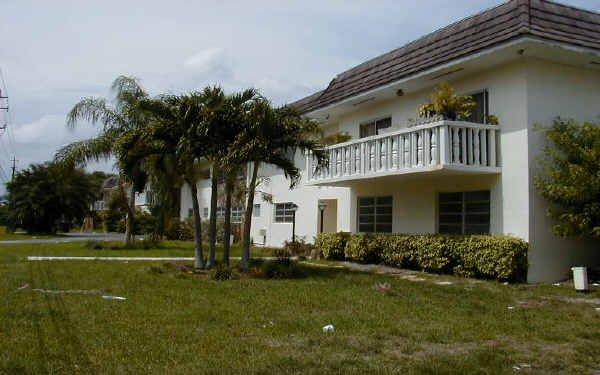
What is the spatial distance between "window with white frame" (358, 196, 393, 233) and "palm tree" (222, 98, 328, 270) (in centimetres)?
424

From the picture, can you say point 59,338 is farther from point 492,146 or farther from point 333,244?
point 333,244

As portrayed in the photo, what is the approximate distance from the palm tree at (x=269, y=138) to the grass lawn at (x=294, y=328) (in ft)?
9.25

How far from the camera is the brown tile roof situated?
12.0 m

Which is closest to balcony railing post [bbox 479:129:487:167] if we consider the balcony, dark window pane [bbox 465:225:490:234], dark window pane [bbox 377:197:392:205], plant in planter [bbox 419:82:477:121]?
the balcony

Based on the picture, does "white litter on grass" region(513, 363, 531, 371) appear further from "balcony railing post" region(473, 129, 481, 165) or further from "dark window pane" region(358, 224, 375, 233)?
"dark window pane" region(358, 224, 375, 233)

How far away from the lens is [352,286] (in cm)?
1118

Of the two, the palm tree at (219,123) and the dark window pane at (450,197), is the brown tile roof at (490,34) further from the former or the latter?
the palm tree at (219,123)

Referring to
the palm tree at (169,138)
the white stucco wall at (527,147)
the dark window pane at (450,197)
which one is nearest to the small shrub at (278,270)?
the palm tree at (169,138)

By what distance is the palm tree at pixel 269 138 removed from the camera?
40.3 ft

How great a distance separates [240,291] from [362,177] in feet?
19.4

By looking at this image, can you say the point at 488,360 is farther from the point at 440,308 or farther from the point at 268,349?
the point at 440,308

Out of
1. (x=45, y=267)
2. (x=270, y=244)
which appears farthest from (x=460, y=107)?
(x=270, y=244)

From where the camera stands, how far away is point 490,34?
12.6m

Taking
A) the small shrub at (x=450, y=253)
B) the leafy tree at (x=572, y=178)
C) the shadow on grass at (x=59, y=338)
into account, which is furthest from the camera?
the small shrub at (x=450, y=253)
